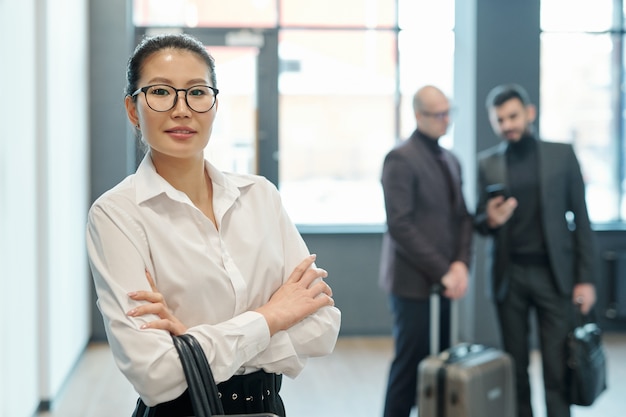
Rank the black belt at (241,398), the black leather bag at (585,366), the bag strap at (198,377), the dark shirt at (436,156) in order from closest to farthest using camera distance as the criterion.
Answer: the bag strap at (198,377), the black belt at (241,398), the black leather bag at (585,366), the dark shirt at (436,156)

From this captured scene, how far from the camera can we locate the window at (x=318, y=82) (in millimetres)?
6410

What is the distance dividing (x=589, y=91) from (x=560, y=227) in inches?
135

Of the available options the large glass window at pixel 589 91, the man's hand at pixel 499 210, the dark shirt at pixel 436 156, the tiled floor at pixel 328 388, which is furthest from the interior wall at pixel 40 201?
the large glass window at pixel 589 91

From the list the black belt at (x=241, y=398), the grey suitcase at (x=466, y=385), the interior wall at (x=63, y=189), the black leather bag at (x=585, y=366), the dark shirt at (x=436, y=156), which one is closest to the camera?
the black belt at (x=241, y=398)

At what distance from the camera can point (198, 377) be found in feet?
4.74

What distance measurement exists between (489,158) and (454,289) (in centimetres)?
65

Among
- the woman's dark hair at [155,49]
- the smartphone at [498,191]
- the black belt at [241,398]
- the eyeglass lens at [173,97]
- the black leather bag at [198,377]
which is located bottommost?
the black belt at [241,398]

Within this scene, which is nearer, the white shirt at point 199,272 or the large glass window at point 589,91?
the white shirt at point 199,272

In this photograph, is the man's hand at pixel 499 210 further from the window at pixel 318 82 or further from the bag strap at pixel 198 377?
the window at pixel 318 82

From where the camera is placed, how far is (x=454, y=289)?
349 cm

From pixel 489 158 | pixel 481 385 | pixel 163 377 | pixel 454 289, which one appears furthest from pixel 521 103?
pixel 163 377

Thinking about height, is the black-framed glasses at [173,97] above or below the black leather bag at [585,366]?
above

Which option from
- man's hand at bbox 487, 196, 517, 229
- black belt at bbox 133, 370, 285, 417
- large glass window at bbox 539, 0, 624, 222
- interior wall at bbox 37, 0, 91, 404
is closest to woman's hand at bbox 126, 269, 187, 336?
black belt at bbox 133, 370, 285, 417

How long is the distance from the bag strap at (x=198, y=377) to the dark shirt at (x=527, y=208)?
237 cm
